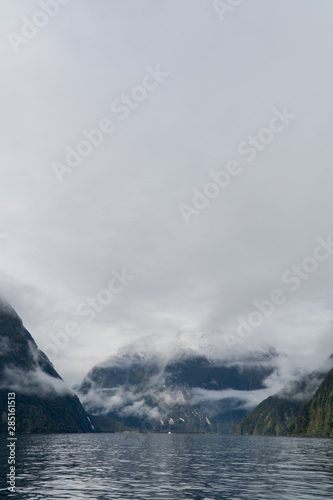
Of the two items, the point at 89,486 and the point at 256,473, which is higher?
the point at 89,486

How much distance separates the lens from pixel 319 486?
2333 inches

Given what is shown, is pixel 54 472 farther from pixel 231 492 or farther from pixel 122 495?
pixel 231 492

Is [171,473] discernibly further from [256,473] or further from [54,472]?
[54,472]

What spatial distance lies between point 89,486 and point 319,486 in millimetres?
35009

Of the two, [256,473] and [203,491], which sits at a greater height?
[203,491]

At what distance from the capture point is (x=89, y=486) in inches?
2242

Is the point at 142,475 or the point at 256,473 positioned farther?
the point at 256,473

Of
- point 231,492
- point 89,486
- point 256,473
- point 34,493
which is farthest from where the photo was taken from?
point 256,473

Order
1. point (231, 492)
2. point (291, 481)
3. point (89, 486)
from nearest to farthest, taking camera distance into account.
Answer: point (231, 492) → point (89, 486) → point (291, 481)

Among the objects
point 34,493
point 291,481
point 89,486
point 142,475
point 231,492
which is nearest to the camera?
point 34,493

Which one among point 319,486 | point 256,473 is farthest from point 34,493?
point 256,473

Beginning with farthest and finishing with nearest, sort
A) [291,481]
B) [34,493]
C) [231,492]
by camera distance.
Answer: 1. [291,481]
2. [231,492]
3. [34,493]

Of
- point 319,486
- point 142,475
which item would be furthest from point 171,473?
point 319,486

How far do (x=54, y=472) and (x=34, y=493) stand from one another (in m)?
25.8
